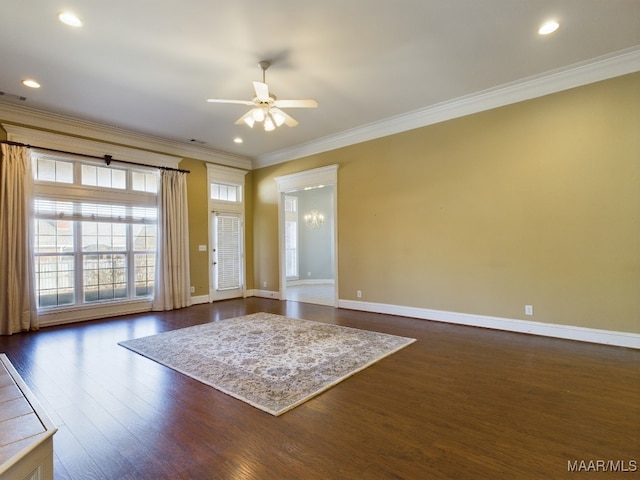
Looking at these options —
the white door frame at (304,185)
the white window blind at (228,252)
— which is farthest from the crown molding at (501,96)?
the white window blind at (228,252)

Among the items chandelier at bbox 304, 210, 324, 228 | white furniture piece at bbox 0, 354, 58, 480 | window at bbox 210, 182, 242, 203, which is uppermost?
window at bbox 210, 182, 242, 203

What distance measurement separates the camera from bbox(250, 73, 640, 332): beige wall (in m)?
3.74

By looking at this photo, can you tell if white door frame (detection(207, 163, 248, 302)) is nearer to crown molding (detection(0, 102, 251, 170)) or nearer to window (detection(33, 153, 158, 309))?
crown molding (detection(0, 102, 251, 170))

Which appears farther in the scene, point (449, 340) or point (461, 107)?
point (461, 107)

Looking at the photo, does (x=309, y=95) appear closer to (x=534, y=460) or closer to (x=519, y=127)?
(x=519, y=127)

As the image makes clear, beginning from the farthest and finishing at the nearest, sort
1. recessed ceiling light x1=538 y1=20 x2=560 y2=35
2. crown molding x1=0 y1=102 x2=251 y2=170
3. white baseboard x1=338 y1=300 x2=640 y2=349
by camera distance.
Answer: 1. crown molding x1=0 y1=102 x2=251 y2=170
2. white baseboard x1=338 y1=300 x2=640 y2=349
3. recessed ceiling light x1=538 y1=20 x2=560 y2=35

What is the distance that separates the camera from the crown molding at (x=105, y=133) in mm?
4855

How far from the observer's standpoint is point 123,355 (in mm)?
3652

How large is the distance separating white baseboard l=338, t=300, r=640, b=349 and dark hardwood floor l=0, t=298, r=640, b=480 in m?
0.21

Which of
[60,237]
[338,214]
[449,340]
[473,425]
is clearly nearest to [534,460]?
[473,425]

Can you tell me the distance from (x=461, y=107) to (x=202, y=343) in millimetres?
5049

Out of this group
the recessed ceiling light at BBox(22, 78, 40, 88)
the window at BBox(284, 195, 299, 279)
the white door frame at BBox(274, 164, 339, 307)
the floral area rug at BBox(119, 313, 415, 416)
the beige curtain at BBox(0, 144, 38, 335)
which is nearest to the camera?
the floral area rug at BBox(119, 313, 415, 416)

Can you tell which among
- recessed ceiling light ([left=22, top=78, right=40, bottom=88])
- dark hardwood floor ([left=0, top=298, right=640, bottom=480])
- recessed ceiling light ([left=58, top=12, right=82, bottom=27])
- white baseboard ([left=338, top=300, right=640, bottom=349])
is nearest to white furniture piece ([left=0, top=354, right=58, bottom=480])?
dark hardwood floor ([left=0, top=298, right=640, bottom=480])

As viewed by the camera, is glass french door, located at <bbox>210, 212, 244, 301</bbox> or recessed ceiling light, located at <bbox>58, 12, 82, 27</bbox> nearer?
recessed ceiling light, located at <bbox>58, 12, 82, 27</bbox>
